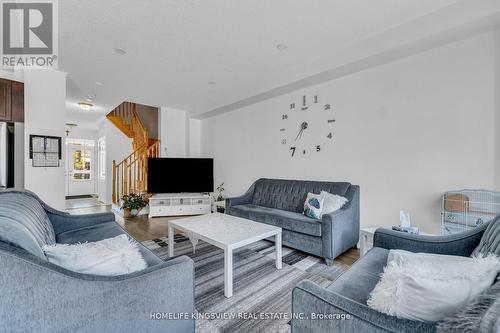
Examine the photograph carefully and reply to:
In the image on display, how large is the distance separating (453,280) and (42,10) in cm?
356

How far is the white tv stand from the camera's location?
487 cm

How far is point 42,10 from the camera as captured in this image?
2.13 meters

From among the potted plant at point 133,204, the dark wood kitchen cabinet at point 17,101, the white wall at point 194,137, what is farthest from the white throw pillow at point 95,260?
the white wall at point 194,137

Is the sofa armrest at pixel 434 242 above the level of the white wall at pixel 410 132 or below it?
below

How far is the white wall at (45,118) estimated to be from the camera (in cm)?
321

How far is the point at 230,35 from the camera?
2.49 metres

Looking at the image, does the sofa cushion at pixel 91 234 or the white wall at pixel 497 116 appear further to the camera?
the white wall at pixel 497 116

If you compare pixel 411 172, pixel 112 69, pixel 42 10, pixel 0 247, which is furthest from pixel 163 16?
pixel 411 172

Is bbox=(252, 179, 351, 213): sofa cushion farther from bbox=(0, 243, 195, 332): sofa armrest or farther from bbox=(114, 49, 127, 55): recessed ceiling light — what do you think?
bbox=(114, 49, 127, 55): recessed ceiling light

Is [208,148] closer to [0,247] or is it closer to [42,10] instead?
[42,10]

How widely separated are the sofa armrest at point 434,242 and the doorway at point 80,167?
952cm

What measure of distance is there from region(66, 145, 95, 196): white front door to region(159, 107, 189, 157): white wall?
15.9 ft

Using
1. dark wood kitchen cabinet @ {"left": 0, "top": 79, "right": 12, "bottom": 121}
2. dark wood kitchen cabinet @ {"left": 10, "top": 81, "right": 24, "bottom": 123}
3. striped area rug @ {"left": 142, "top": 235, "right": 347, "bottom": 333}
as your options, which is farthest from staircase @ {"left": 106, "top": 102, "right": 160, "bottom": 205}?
striped area rug @ {"left": 142, "top": 235, "right": 347, "bottom": 333}

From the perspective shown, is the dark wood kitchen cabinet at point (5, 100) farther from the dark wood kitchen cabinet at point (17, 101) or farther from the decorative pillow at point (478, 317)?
the decorative pillow at point (478, 317)
